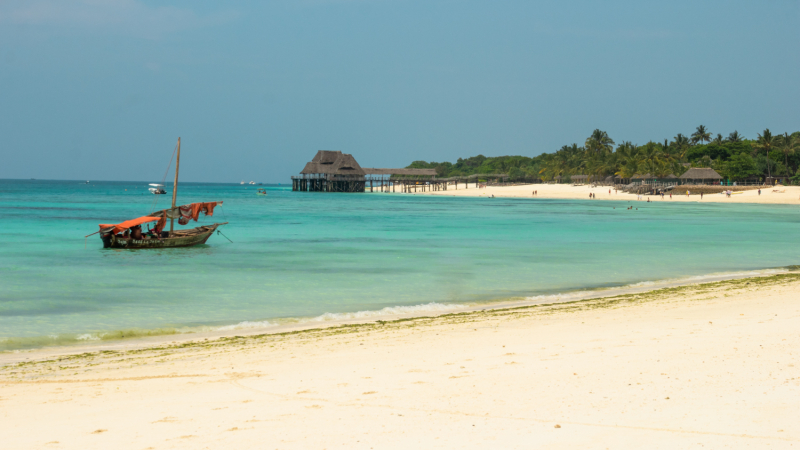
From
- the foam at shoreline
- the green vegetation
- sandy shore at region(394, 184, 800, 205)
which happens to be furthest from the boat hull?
the green vegetation

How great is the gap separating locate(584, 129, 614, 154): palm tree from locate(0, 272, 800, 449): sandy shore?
385ft

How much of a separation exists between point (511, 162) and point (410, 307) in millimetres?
168955

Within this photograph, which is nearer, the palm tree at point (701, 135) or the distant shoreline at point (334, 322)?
the distant shoreline at point (334, 322)

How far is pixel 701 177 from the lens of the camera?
288 feet

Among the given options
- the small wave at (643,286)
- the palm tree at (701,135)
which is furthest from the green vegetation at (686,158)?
the small wave at (643,286)

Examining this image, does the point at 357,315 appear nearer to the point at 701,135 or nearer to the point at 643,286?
the point at 643,286

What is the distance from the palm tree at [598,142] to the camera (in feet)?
395

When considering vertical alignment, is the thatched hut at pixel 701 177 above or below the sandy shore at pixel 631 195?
above

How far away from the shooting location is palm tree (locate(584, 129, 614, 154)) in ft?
395

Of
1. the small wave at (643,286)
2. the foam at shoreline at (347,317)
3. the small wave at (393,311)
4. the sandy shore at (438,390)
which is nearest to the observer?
the sandy shore at (438,390)

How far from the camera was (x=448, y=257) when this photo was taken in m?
21.8

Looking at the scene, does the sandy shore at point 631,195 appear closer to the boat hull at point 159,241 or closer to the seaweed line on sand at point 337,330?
the seaweed line on sand at point 337,330

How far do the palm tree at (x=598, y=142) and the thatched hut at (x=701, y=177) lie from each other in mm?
30991

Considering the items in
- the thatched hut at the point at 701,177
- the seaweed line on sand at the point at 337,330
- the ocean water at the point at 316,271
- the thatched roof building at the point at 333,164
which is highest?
the thatched roof building at the point at 333,164
